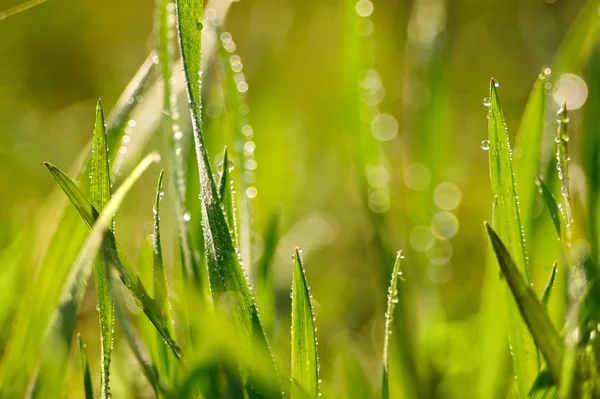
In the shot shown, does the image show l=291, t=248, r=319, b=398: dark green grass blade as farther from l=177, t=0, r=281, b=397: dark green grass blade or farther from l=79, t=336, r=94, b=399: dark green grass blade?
l=79, t=336, r=94, b=399: dark green grass blade

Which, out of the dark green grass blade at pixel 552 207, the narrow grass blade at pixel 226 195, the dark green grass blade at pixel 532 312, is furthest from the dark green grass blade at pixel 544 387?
the narrow grass blade at pixel 226 195

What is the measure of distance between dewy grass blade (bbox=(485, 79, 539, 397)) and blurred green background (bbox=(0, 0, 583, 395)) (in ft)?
0.58

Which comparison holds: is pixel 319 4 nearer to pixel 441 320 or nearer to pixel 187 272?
pixel 441 320

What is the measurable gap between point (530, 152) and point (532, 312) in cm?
29

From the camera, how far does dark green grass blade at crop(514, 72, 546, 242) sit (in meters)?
0.65

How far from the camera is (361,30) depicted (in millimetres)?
971

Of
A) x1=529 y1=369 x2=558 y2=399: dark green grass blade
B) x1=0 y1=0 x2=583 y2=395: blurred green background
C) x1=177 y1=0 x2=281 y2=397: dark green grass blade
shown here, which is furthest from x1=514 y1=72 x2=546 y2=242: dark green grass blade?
x1=177 y1=0 x2=281 y2=397: dark green grass blade

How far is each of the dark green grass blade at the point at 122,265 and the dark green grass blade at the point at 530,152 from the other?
354mm

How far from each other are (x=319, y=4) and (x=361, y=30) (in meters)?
1.35

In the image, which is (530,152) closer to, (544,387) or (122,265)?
(544,387)

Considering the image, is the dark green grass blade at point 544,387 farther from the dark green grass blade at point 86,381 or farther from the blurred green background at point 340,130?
the dark green grass blade at point 86,381

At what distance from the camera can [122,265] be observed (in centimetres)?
51

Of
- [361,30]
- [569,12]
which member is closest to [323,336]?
[361,30]

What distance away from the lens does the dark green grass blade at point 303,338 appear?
488 millimetres
